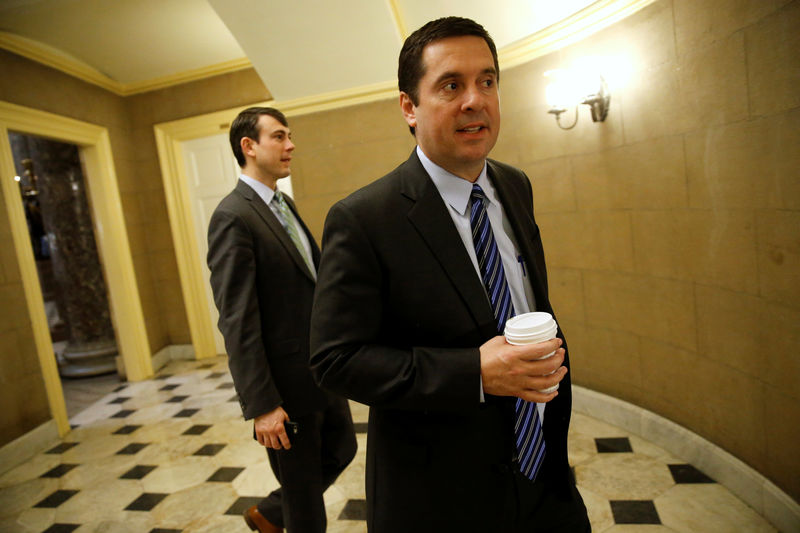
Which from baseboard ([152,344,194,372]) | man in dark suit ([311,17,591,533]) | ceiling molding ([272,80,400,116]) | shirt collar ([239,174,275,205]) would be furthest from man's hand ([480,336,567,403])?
baseboard ([152,344,194,372])

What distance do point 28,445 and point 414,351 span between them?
14.1 feet

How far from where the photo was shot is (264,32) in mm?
3730

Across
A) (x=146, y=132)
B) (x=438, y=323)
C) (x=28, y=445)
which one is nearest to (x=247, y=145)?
(x=438, y=323)

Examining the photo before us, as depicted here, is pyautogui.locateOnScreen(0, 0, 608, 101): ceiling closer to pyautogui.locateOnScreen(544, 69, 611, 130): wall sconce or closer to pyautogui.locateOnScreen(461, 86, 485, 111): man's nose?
pyautogui.locateOnScreen(544, 69, 611, 130): wall sconce

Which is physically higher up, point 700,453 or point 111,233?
point 111,233

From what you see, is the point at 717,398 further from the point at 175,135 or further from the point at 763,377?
the point at 175,135

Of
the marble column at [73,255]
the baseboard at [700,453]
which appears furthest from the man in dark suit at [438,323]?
the marble column at [73,255]

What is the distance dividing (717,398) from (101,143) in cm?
598

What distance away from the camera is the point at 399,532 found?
1150mm

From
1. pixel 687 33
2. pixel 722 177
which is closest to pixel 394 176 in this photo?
pixel 722 177

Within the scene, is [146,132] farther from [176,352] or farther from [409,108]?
[409,108]

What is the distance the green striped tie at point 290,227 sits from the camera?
6.82 ft

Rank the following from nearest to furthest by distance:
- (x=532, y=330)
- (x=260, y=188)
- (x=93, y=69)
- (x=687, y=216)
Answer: (x=532, y=330) < (x=260, y=188) < (x=687, y=216) < (x=93, y=69)

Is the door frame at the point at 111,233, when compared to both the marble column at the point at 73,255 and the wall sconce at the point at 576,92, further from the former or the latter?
the wall sconce at the point at 576,92
